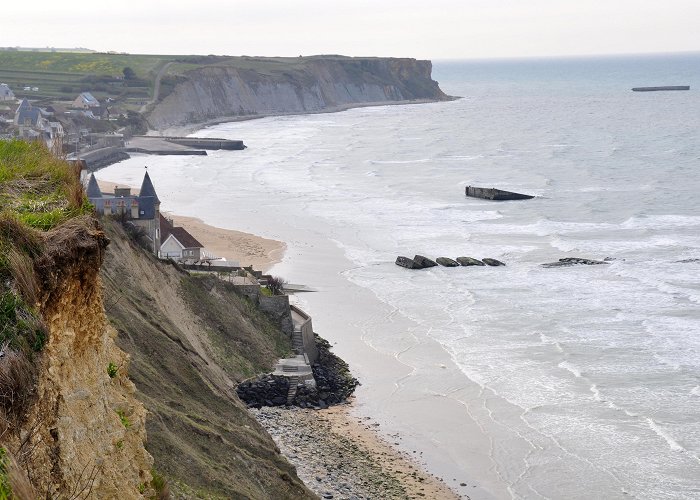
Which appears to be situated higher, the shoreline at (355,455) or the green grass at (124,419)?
the green grass at (124,419)

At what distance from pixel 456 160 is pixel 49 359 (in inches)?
3911

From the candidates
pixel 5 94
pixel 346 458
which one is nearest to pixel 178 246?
pixel 346 458

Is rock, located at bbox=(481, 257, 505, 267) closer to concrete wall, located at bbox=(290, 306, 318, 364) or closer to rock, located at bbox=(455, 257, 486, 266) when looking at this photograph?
rock, located at bbox=(455, 257, 486, 266)

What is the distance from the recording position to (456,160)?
107 m

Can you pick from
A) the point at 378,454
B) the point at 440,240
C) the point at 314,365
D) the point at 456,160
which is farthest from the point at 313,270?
the point at 456,160

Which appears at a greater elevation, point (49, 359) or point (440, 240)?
point (49, 359)

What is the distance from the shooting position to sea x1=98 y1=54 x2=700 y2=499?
27672mm

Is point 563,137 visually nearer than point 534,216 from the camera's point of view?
No

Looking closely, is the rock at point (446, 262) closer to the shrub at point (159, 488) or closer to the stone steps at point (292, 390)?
the stone steps at point (292, 390)

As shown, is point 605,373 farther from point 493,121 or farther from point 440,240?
point 493,121

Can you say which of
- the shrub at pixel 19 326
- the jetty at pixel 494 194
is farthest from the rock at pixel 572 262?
the shrub at pixel 19 326

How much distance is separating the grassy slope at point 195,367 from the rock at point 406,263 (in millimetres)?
17243

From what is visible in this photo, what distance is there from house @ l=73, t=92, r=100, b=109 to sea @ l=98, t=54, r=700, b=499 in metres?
32.5

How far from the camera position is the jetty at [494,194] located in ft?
253
